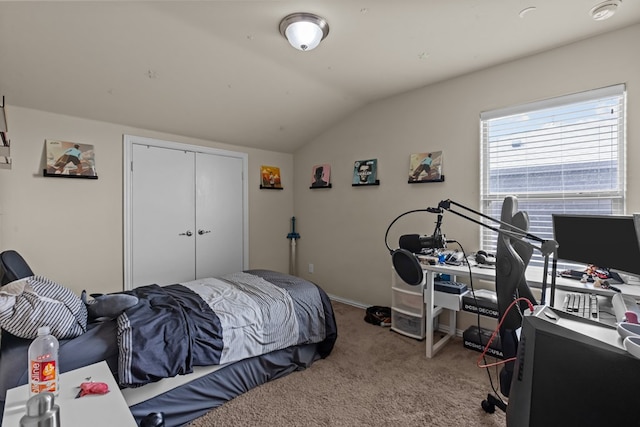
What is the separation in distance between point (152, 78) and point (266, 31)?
1.13m

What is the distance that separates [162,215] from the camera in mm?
3387

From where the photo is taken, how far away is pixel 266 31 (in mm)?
2195

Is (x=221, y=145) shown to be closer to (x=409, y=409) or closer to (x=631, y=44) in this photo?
(x=409, y=409)

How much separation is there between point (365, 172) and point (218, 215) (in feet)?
6.32

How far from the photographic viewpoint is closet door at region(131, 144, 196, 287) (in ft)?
10.6

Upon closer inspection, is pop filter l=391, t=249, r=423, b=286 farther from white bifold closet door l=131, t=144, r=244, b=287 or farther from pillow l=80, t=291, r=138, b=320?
white bifold closet door l=131, t=144, r=244, b=287

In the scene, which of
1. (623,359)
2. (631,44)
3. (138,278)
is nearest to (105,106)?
(138,278)

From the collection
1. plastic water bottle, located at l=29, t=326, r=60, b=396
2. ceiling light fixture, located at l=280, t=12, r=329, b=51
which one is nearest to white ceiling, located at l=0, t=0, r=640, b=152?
ceiling light fixture, located at l=280, t=12, r=329, b=51

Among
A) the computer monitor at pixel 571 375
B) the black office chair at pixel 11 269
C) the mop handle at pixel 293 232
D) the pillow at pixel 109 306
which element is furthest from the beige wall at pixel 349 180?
the computer monitor at pixel 571 375

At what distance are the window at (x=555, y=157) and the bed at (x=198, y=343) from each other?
1.89 metres

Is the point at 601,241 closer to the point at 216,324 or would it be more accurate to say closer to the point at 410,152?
the point at 410,152

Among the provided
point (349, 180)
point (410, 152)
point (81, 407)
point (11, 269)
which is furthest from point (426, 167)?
point (11, 269)

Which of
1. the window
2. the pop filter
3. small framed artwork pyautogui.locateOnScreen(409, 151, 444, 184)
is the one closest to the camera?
the pop filter

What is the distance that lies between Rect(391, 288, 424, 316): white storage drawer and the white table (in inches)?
95.2
